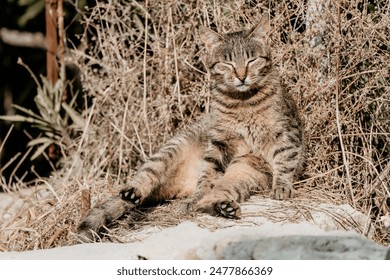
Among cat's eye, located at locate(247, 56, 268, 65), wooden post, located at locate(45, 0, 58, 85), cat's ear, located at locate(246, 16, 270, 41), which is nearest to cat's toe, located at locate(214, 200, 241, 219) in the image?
cat's eye, located at locate(247, 56, 268, 65)

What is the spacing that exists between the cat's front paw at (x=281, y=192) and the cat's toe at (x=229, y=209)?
36cm

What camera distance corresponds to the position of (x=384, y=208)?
5000mm

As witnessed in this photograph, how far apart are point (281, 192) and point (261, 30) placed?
113 centimetres

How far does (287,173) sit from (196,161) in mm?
728

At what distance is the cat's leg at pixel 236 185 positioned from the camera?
437 centimetres

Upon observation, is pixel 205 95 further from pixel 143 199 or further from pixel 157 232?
pixel 157 232

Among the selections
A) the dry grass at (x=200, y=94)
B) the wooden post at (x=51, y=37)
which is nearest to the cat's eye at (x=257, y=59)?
the dry grass at (x=200, y=94)

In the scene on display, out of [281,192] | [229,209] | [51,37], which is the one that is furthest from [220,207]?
[51,37]

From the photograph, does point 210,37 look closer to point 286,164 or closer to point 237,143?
point 237,143

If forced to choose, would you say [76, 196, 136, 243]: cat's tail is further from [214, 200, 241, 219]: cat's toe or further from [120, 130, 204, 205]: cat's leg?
[214, 200, 241, 219]: cat's toe

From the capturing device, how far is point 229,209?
4320 millimetres

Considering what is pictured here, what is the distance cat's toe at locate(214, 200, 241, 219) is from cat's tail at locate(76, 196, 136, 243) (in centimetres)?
63

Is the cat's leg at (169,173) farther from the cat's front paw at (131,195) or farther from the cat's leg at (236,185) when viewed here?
the cat's leg at (236,185)
